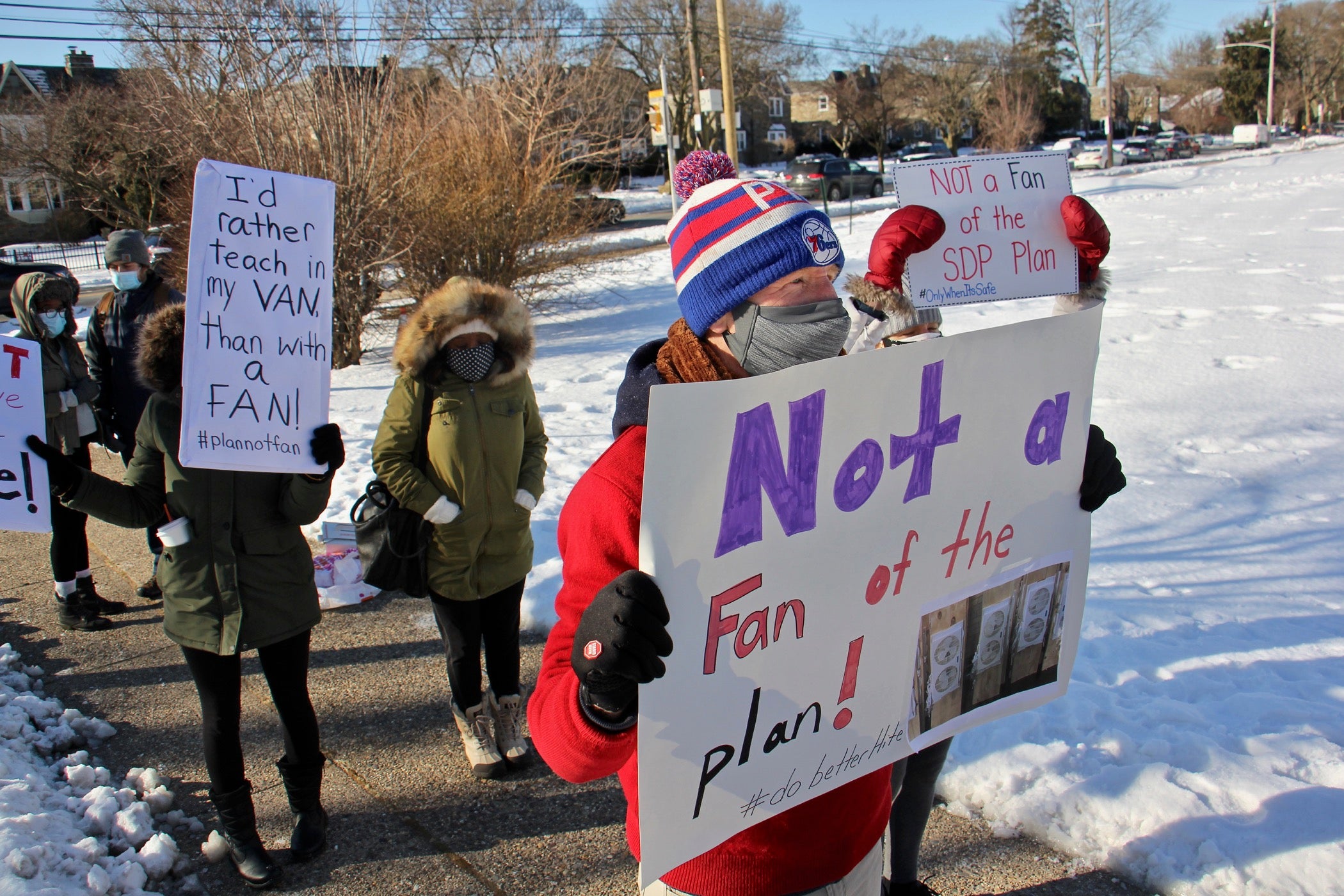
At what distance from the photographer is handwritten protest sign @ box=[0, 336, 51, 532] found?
8.90ft

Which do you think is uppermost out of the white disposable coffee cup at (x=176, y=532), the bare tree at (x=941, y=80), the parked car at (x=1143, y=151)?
the bare tree at (x=941, y=80)

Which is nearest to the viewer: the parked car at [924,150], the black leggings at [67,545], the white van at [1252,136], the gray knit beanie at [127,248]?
the black leggings at [67,545]

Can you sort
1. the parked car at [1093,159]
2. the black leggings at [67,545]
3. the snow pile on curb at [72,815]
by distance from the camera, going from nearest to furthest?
the snow pile on curb at [72,815]
the black leggings at [67,545]
the parked car at [1093,159]

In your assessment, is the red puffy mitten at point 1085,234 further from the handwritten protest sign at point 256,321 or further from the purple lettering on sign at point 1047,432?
the handwritten protest sign at point 256,321

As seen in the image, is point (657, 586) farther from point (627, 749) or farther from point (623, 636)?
point (627, 749)

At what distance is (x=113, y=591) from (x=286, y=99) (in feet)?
22.0

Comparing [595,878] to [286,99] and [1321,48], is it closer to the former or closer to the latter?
[286,99]

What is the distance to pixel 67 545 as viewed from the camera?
462 cm

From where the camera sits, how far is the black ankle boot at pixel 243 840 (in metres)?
2.82

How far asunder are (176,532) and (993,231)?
260 cm

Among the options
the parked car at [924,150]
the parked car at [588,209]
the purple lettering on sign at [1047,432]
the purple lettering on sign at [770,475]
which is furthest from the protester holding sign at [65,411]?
the parked car at [924,150]

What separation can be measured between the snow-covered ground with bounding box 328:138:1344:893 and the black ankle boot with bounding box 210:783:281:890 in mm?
1759

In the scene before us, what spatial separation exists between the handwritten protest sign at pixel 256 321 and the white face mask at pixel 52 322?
2.97 m

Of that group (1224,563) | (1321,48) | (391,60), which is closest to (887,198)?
(391,60)
